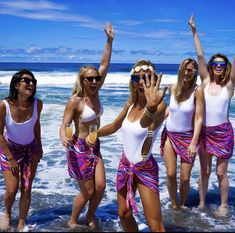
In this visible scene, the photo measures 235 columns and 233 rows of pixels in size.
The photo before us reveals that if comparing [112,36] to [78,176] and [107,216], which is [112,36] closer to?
[78,176]

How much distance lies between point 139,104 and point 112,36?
1857mm

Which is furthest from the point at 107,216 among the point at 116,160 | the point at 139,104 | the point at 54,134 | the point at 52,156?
the point at 54,134

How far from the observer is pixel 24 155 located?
4809 millimetres

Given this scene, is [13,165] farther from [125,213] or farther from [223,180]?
[223,180]

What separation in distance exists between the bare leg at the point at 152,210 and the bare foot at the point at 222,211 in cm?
220

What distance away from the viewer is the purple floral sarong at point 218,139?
543 centimetres

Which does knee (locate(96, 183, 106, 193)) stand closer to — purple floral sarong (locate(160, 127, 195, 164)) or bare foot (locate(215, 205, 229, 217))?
purple floral sarong (locate(160, 127, 195, 164))

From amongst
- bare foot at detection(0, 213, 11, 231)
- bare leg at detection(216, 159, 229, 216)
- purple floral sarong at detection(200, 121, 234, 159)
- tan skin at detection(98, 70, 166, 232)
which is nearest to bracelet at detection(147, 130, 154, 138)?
tan skin at detection(98, 70, 166, 232)

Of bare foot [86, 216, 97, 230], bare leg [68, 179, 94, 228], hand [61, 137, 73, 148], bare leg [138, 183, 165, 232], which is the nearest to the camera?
bare leg [138, 183, 165, 232]

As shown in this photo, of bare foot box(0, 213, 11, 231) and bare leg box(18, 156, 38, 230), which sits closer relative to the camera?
bare leg box(18, 156, 38, 230)

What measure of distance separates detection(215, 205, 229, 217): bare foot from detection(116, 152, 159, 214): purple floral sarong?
7.16 feet

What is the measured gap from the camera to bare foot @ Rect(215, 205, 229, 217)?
556 centimetres

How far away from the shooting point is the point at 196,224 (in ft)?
17.2

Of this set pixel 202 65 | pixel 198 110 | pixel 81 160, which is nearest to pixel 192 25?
pixel 202 65
